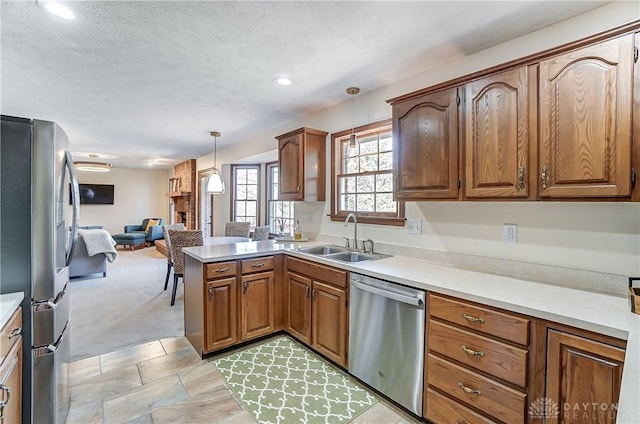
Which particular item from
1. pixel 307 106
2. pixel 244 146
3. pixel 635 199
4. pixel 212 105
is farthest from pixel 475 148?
pixel 244 146

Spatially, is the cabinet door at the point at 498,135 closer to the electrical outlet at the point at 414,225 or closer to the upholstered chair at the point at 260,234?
the electrical outlet at the point at 414,225

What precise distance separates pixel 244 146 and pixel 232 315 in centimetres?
→ 344

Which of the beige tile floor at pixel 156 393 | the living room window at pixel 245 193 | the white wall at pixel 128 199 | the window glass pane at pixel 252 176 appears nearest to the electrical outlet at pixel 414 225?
the beige tile floor at pixel 156 393

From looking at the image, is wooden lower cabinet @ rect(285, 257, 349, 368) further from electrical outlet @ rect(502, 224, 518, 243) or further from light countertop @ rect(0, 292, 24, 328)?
light countertop @ rect(0, 292, 24, 328)

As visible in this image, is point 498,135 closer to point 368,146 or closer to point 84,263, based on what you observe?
point 368,146

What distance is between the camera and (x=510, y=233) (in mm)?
2002

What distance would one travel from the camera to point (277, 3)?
5.51 ft

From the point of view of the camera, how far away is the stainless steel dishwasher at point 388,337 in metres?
1.83

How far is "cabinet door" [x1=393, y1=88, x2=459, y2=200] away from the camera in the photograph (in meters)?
2.00

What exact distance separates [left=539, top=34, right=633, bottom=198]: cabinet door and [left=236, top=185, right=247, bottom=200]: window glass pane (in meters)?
5.25

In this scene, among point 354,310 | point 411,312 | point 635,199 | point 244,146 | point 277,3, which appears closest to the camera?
point 635,199

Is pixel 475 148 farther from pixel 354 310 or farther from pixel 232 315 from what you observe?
pixel 232 315

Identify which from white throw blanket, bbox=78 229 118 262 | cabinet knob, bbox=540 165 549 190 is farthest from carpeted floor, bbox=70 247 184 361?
cabinet knob, bbox=540 165 549 190

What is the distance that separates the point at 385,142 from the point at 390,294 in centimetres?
160
